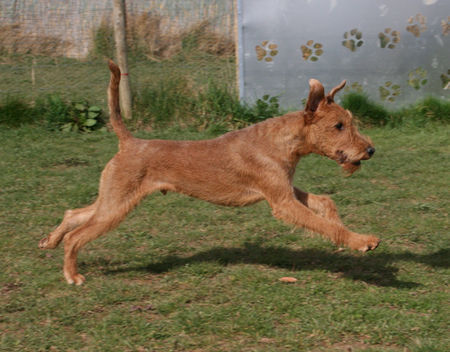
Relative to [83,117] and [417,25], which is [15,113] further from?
[417,25]

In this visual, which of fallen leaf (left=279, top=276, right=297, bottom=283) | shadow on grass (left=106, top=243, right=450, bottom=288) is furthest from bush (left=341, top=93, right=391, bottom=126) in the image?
fallen leaf (left=279, top=276, right=297, bottom=283)

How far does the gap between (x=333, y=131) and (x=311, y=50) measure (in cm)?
499

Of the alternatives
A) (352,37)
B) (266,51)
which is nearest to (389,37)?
(352,37)

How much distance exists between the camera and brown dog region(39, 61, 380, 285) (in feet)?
14.1

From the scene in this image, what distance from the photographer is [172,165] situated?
174 inches

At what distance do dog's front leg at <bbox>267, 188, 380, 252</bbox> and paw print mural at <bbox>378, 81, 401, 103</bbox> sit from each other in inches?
210

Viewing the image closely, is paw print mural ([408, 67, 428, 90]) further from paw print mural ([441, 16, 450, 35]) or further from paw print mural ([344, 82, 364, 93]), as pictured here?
paw print mural ([344, 82, 364, 93])

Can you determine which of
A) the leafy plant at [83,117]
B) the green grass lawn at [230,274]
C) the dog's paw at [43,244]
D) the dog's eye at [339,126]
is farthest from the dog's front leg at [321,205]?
the leafy plant at [83,117]

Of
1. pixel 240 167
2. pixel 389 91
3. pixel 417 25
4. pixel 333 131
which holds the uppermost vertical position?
pixel 417 25

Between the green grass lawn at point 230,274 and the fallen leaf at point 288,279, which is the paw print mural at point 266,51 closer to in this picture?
the green grass lawn at point 230,274

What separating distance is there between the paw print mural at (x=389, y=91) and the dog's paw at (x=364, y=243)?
557 centimetres

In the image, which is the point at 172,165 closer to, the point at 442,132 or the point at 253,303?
the point at 253,303

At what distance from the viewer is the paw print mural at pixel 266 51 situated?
8945 mm

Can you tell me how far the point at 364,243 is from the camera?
4.01 meters
